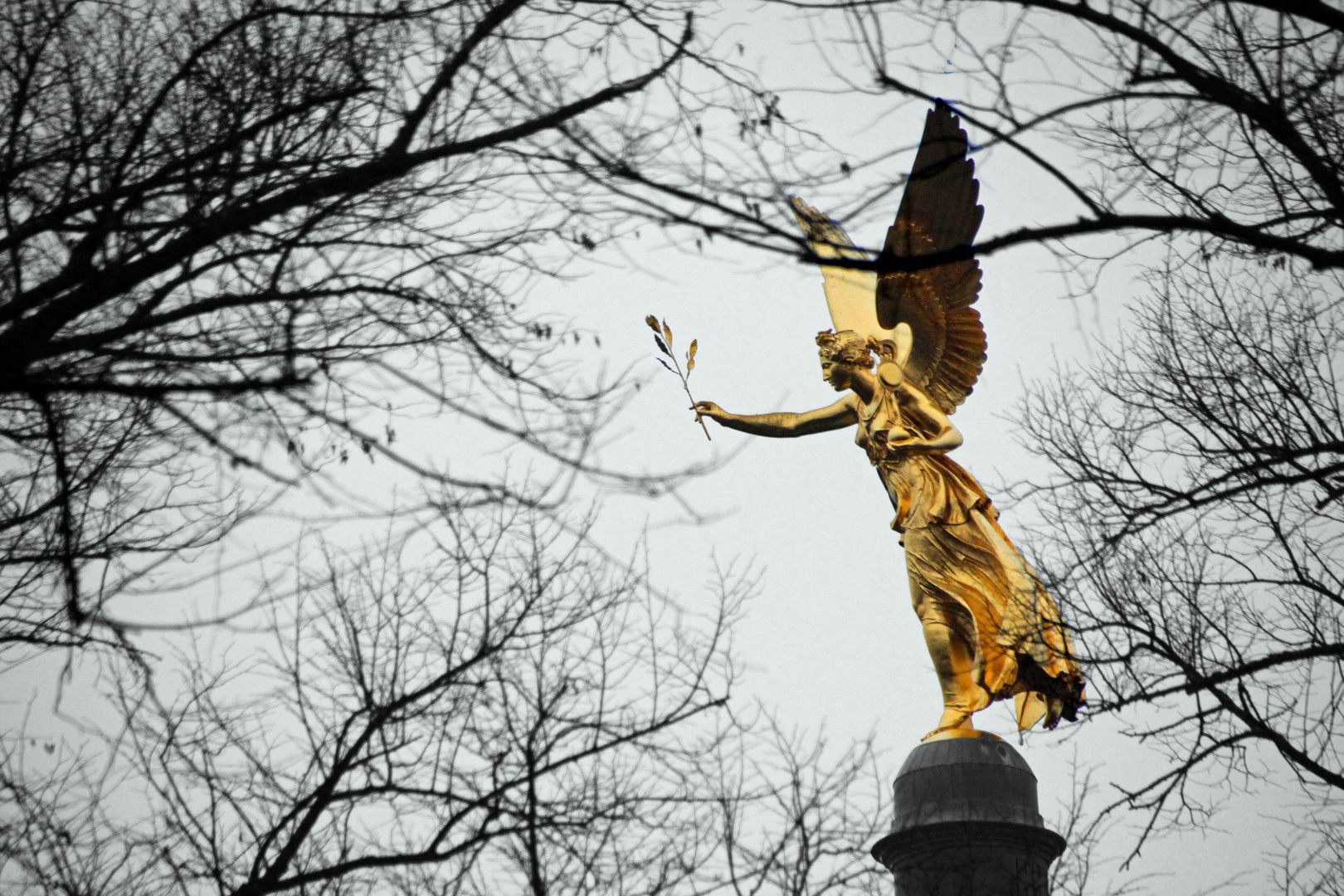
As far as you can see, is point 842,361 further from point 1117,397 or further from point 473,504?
point 473,504

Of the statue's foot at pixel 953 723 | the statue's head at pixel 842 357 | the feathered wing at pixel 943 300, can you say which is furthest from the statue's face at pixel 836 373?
the statue's foot at pixel 953 723

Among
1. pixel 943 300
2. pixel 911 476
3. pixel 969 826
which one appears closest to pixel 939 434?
pixel 911 476

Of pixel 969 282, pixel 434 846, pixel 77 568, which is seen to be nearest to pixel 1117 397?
pixel 969 282

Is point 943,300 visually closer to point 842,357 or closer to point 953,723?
point 842,357

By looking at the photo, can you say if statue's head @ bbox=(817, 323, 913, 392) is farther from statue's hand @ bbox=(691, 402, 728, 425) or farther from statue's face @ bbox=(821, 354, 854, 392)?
statue's hand @ bbox=(691, 402, 728, 425)

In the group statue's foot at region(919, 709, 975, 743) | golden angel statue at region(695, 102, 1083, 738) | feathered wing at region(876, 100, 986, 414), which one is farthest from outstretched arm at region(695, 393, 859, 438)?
statue's foot at region(919, 709, 975, 743)

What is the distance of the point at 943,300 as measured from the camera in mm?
10391

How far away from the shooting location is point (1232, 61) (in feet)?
20.0

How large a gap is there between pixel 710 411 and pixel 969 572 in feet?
6.53

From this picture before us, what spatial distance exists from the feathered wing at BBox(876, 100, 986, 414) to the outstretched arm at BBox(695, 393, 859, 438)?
535 millimetres

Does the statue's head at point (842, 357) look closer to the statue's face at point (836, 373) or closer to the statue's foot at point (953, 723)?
the statue's face at point (836, 373)

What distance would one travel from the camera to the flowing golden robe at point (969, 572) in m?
9.19

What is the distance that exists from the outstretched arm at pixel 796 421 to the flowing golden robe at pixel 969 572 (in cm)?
13

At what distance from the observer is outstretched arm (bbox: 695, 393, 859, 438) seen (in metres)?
9.79
